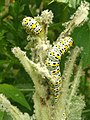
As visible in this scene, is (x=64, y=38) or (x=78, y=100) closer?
(x=64, y=38)

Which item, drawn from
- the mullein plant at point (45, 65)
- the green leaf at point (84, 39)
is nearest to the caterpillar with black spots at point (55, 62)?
the mullein plant at point (45, 65)

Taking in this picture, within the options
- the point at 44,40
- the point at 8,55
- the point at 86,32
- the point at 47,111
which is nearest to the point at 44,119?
the point at 47,111

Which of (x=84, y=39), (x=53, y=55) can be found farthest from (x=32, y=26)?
(x=84, y=39)

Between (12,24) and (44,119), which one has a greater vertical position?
(12,24)

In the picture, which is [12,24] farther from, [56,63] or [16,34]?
[56,63]

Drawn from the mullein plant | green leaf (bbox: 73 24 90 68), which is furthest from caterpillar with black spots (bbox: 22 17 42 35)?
green leaf (bbox: 73 24 90 68)

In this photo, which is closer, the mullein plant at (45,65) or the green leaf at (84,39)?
the mullein plant at (45,65)

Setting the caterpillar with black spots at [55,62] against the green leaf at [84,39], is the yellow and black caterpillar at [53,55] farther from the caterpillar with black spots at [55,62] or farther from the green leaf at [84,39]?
the green leaf at [84,39]

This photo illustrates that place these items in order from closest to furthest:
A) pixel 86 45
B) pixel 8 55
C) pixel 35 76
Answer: pixel 35 76 < pixel 86 45 < pixel 8 55

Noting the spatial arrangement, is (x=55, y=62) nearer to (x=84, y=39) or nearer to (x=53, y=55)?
(x=53, y=55)
